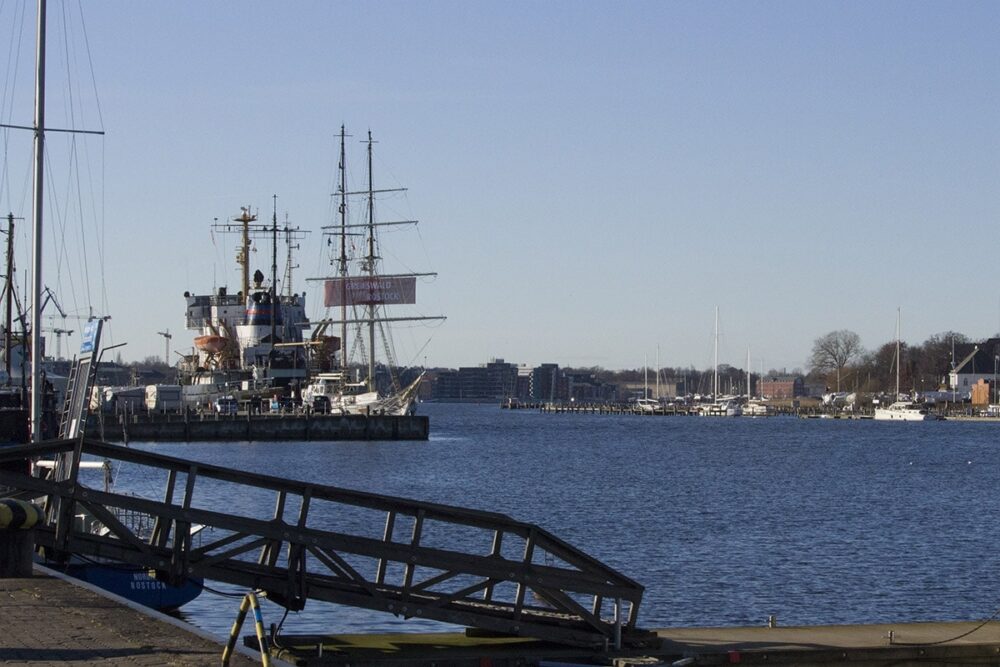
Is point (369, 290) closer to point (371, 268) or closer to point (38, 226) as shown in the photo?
point (371, 268)

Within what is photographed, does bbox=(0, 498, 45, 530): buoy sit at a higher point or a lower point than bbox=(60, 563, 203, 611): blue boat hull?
higher

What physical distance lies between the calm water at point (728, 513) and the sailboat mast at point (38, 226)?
5.55m

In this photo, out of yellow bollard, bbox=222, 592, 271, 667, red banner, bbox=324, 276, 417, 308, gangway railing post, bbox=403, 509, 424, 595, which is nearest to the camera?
yellow bollard, bbox=222, 592, 271, 667

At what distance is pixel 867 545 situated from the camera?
42.7 m

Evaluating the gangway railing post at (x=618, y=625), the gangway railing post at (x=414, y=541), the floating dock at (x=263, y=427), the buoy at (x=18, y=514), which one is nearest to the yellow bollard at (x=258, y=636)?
the gangway railing post at (x=414, y=541)

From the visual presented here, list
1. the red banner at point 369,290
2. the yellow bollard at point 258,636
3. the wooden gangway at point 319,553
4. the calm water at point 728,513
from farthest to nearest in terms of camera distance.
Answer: the red banner at point 369,290, the calm water at point 728,513, the wooden gangway at point 319,553, the yellow bollard at point 258,636

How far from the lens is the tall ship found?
469 feet

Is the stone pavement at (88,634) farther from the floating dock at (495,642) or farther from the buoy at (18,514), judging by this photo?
the buoy at (18,514)

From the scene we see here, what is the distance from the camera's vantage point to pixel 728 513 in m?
53.4

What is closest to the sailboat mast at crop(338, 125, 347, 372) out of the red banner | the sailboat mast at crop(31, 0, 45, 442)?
the red banner

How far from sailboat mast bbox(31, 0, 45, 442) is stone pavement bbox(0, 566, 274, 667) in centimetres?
1354

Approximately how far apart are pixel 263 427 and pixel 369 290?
98.9 ft

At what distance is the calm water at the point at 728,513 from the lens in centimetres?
3067

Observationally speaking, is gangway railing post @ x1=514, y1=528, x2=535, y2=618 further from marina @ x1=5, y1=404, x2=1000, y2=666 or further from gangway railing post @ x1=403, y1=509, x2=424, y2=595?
gangway railing post @ x1=403, y1=509, x2=424, y2=595
